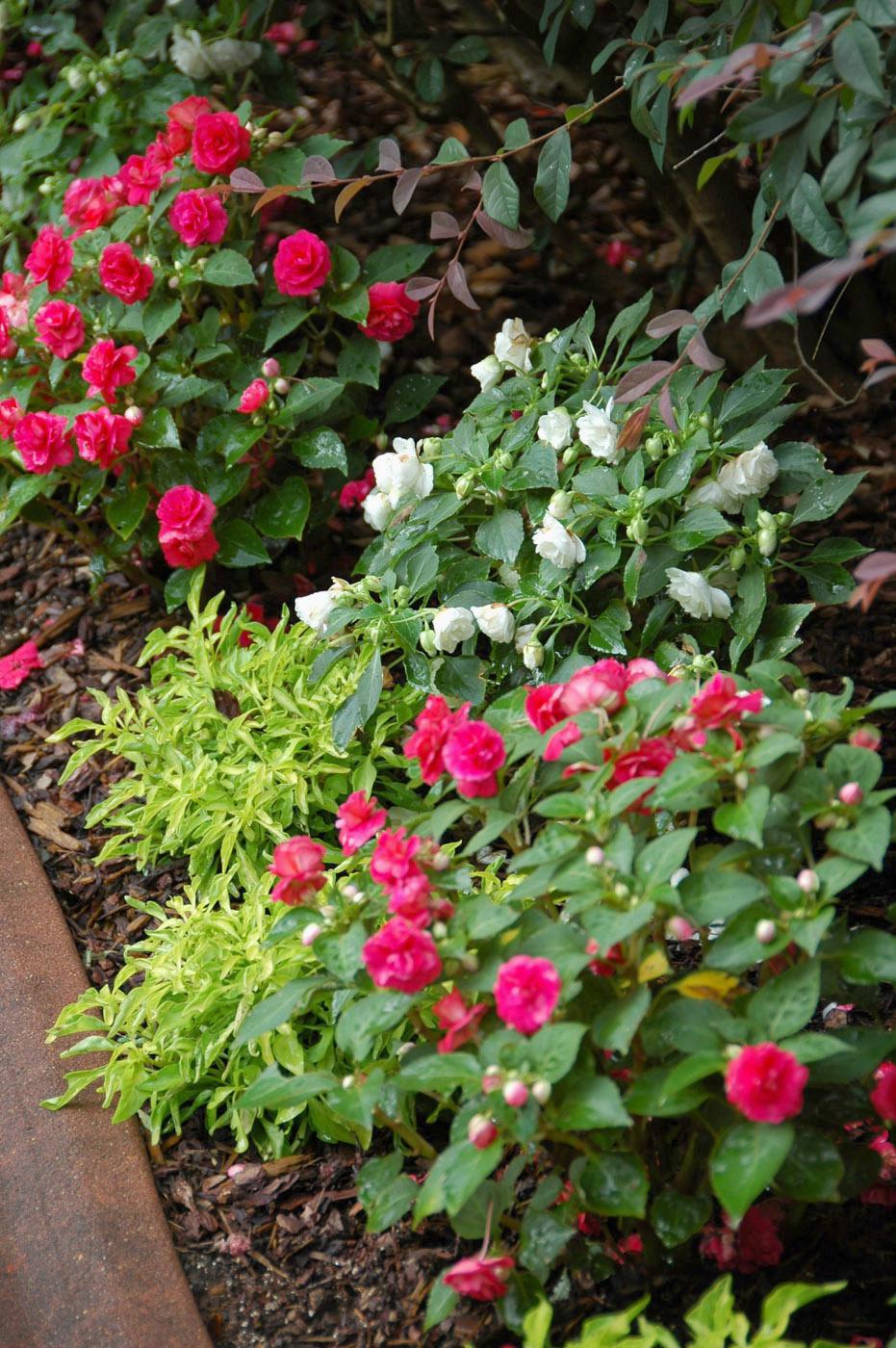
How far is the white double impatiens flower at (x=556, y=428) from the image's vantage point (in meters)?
2.11

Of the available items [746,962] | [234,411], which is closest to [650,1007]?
[746,962]

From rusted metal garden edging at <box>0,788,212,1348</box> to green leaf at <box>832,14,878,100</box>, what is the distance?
1.60 m

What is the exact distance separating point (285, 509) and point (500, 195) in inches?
30.6

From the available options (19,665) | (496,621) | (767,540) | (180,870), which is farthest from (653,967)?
(19,665)

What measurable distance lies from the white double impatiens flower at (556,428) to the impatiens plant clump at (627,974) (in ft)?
2.03

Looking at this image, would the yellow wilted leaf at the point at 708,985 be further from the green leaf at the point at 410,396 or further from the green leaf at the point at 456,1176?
the green leaf at the point at 410,396

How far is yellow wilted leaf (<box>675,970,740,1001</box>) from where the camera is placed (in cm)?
137

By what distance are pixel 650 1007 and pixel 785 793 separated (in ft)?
0.89

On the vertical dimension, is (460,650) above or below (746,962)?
below

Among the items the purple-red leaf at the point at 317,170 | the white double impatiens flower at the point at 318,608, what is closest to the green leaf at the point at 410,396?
the purple-red leaf at the point at 317,170

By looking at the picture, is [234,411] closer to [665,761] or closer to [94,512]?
[94,512]

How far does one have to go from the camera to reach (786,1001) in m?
1.30

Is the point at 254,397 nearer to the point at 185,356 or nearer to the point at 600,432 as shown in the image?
the point at 185,356

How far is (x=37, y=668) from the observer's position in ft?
9.43
